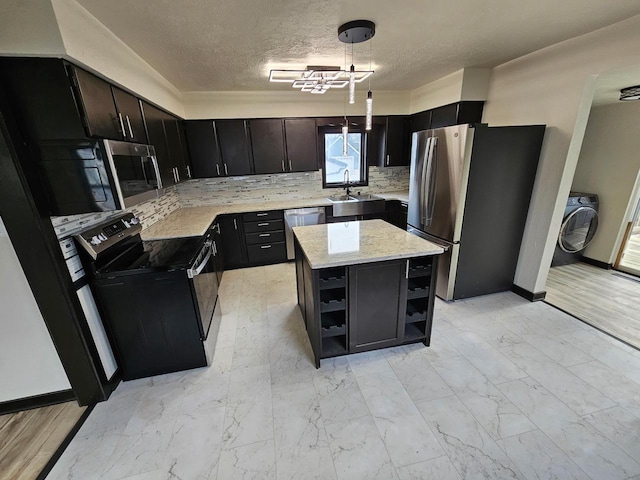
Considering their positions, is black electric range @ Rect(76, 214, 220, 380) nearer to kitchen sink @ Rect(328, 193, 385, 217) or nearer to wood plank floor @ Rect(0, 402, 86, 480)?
wood plank floor @ Rect(0, 402, 86, 480)

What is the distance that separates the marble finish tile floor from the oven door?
1.02 ft

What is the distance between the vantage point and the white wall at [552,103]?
6.79 ft

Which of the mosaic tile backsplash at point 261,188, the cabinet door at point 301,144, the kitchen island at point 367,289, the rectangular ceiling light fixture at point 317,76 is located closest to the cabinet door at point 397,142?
the mosaic tile backsplash at point 261,188

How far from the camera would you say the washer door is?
3350mm

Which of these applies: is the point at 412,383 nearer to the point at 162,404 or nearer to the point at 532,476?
the point at 532,476

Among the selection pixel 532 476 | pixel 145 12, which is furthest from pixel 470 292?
pixel 145 12

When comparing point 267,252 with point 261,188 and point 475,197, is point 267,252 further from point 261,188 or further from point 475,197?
point 475,197

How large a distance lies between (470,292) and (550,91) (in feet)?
6.81

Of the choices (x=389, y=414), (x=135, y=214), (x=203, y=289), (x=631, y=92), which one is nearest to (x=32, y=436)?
(x=203, y=289)

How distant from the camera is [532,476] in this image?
1308mm

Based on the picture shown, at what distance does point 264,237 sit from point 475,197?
8.84 feet

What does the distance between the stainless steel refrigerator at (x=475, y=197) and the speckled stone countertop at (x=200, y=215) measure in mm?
1201

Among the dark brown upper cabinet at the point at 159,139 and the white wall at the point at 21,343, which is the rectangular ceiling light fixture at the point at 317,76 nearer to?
the dark brown upper cabinet at the point at 159,139

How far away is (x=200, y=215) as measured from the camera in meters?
3.43
